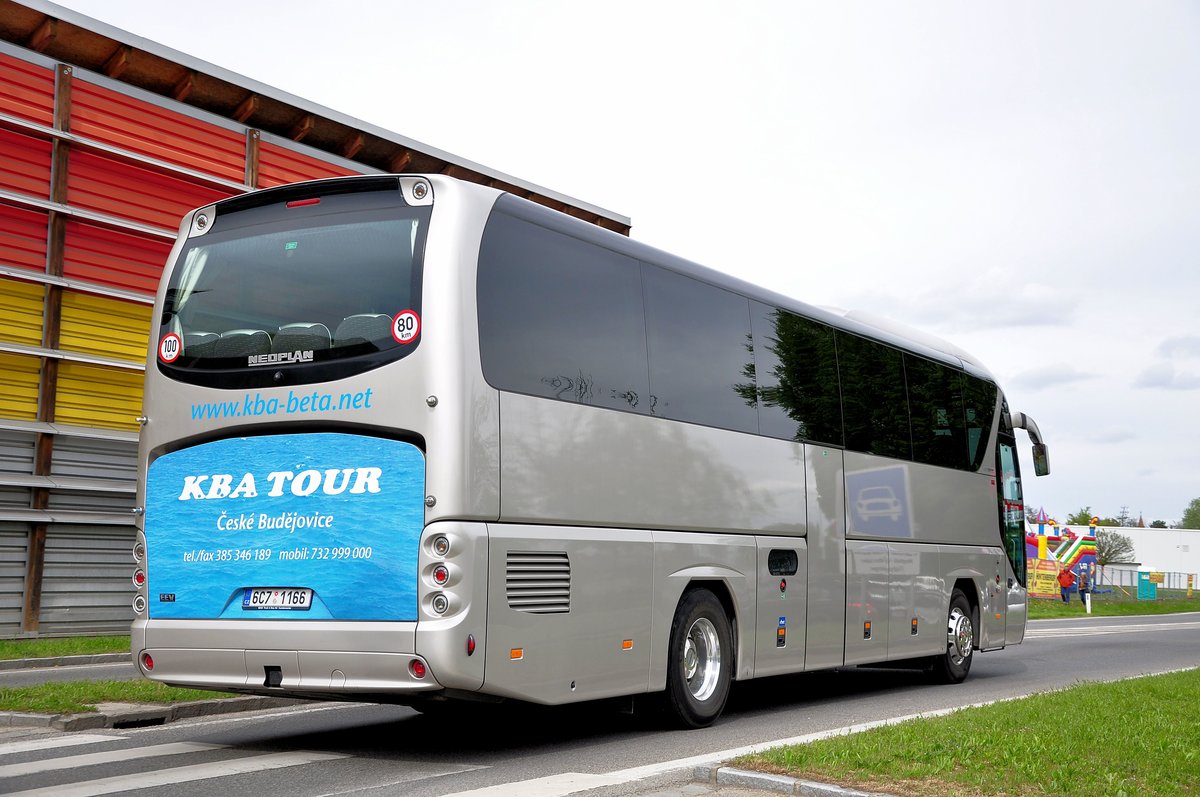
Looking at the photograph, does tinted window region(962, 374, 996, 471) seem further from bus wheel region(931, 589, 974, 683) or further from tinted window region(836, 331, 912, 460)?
tinted window region(836, 331, 912, 460)

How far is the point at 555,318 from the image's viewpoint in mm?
9031

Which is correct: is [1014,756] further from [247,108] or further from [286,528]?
[247,108]

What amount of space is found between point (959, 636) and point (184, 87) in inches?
627

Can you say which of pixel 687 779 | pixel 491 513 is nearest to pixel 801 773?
pixel 687 779

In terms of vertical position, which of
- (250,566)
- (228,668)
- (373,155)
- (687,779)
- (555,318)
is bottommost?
(687,779)

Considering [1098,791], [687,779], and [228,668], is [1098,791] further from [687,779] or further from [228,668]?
[228,668]

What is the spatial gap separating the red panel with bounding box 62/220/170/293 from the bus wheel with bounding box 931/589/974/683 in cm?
1443

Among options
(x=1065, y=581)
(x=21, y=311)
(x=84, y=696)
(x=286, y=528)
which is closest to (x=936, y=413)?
(x=286, y=528)

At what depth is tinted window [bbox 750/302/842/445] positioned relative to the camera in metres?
11.8

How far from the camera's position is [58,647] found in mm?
17969

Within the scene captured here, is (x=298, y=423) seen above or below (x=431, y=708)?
above

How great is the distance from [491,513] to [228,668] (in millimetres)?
1958

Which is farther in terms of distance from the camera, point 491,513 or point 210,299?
point 210,299

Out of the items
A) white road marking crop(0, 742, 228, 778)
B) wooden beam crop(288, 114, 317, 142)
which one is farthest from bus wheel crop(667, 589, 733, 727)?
wooden beam crop(288, 114, 317, 142)
